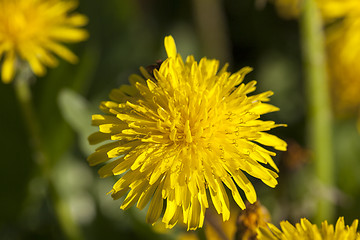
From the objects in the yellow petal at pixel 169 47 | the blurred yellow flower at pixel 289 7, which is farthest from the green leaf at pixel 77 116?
the blurred yellow flower at pixel 289 7

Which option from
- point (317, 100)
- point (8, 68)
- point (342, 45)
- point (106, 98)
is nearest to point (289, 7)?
point (342, 45)

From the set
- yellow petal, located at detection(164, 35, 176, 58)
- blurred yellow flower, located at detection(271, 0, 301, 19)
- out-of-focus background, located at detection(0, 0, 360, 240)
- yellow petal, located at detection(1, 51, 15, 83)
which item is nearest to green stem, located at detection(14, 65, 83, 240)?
yellow petal, located at detection(1, 51, 15, 83)

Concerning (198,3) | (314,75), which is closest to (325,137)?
(314,75)

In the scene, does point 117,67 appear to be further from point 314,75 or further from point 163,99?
point 163,99

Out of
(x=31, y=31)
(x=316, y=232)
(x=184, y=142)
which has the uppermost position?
(x=31, y=31)

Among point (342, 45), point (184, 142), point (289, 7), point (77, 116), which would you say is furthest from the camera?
point (342, 45)

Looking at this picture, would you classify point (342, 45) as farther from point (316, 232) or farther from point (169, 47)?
point (316, 232)

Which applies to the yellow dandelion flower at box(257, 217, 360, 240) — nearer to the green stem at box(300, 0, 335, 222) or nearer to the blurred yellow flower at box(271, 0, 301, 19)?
the green stem at box(300, 0, 335, 222)
